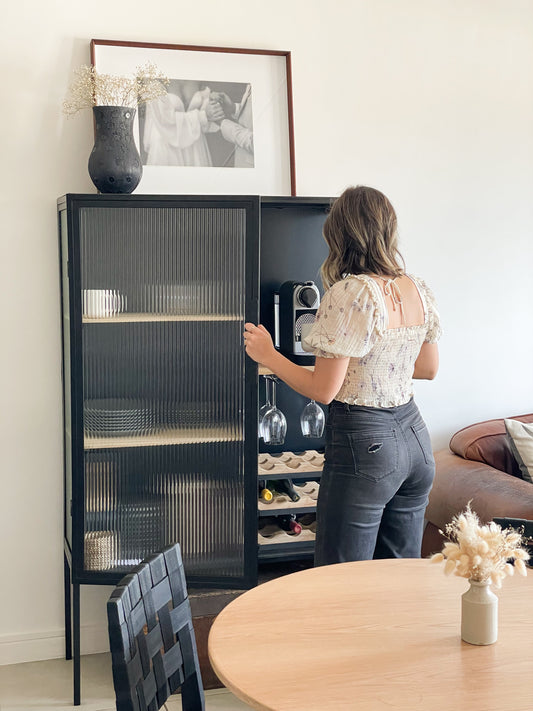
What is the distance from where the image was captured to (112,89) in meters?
2.75

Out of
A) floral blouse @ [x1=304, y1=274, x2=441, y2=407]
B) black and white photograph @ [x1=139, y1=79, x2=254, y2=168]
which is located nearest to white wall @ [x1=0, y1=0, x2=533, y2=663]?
black and white photograph @ [x1=139, y1=79, x2=254, y2=168]

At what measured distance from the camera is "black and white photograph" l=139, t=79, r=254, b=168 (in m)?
2.98

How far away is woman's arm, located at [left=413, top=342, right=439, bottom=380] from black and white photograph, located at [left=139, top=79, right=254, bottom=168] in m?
1.19

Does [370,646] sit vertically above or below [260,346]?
below

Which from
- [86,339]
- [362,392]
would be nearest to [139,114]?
[86,339]

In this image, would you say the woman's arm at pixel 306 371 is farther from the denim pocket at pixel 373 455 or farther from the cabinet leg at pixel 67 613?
the cabinet leg at pixel 67 613

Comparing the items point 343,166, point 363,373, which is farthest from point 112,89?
point 363,373

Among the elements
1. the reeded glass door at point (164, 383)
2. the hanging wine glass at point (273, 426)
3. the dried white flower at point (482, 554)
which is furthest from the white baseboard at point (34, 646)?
the dried white flower at point (482, 554)

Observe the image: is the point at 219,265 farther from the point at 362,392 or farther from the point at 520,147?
the point at 520,147

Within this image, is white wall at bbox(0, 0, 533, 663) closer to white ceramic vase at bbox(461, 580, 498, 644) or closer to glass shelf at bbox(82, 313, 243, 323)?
glass shelf at bbox(82, 313, 243, 323)

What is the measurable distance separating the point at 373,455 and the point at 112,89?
159 centimetres

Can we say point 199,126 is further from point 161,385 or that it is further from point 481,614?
point 481,614

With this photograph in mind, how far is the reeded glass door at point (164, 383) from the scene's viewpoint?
2689 mm

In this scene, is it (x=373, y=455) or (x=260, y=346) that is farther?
(x=260, y=346)
